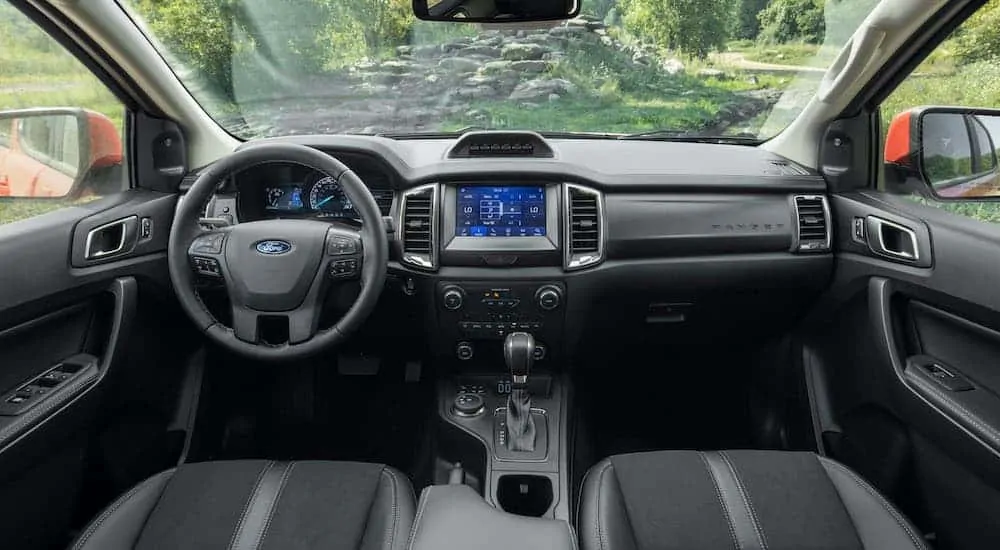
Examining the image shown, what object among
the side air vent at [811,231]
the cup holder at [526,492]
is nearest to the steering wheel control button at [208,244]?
the cup holder at [526,492]

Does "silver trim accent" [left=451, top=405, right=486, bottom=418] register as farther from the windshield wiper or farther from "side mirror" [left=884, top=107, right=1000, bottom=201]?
"side mirror" [left=884, top=107, right=1000, bottom=201]

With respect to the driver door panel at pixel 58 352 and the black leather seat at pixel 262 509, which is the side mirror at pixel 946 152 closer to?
the black leather seat at pixel 262 509

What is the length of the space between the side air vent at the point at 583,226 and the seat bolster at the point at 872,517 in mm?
1047

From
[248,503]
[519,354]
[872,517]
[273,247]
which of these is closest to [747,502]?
[872,517]

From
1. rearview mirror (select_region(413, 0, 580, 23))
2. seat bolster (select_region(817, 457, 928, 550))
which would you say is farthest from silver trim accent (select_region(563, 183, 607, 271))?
seat bolster (select_region(817, 457, 928, 550))

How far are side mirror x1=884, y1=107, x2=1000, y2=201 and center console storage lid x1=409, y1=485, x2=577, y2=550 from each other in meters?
1.70

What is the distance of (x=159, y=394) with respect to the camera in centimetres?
267

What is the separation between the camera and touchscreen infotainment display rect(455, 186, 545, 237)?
269cm

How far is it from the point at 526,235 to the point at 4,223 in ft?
5.19

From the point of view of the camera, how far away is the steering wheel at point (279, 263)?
2.22m

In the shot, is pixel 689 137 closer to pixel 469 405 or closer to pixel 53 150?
pixel 469 405

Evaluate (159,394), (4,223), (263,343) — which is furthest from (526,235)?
(4,223)

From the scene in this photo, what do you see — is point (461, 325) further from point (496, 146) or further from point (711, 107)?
point (711, 107)

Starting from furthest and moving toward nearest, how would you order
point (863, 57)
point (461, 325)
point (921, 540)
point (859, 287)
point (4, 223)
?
1. point (461, 325)
2. point (859, 287)
3. point (863, 57)
4. point (4, 223)
5. point (921, 540)
